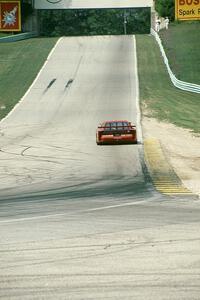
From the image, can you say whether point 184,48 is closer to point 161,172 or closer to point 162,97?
point 162,97

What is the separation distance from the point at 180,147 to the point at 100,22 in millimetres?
131234

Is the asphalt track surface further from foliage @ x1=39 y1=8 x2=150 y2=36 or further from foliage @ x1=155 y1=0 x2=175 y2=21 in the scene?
foliage @ x1=39 y1=8 x2=150 y2=36

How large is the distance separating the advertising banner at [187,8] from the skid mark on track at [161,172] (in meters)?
21.8

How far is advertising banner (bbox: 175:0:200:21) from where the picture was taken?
51.9 metres

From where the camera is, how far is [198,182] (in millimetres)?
21234

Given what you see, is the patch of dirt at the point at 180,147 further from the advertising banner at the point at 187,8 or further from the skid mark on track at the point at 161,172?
the advertising banner at the point at 187,8

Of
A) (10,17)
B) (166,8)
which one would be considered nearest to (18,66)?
(10,17)

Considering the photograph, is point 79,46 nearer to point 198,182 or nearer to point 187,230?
point 198,182

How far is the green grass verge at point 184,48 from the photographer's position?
58.8 meters

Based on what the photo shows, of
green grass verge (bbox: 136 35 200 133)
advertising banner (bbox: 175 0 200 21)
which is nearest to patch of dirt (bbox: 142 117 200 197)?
green grass verge (bbox: 136 35 200 133)

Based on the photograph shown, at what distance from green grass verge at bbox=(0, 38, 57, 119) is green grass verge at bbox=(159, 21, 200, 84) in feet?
43.8

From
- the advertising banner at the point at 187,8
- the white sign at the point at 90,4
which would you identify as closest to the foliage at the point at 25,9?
the white sign at the point at 90,4

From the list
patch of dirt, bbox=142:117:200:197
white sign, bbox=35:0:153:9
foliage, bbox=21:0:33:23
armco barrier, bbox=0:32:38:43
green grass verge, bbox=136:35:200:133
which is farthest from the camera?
foliage, bbox=21:0:33:23

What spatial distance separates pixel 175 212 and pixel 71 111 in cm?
3248
